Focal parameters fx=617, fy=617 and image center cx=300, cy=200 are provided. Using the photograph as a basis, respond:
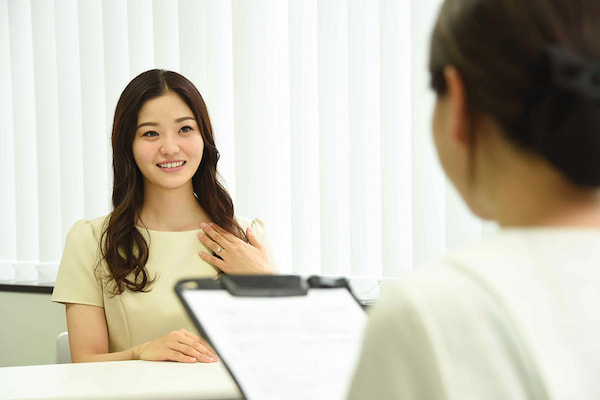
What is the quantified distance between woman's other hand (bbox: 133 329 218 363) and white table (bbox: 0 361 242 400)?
27mm

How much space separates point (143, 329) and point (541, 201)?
1.57 m

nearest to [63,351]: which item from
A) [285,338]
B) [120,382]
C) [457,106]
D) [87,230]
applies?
[87,230]

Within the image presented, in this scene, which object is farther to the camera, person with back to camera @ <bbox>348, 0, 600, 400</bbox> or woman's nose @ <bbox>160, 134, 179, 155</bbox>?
woman's nose @ <bbox>160, 134, 179, 155</bbox>

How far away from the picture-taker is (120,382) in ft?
4.42

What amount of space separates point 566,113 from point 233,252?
5.10 ft

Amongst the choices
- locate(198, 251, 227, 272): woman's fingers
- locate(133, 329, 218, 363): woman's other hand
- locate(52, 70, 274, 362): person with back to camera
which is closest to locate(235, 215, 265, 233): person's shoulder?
locate(52, 70, 274, 362): person with back to camera

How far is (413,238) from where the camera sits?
7.00 feet

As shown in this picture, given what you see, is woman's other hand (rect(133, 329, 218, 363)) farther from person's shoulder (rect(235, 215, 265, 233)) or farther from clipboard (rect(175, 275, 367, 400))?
clipboard (rect(175, 275, 367, 400))

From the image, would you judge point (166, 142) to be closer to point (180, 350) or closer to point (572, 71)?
point (180, 350)

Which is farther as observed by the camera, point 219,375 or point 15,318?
point 15,318

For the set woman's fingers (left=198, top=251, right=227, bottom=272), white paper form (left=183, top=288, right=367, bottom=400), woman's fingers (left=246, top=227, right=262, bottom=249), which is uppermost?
white paper form (left=183, top=288, right=367, bottom=400)

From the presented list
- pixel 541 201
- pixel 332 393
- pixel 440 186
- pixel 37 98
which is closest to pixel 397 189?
pixel 440 186

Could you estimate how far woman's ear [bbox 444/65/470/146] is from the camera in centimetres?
48

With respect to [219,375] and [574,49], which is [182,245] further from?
[574,49]
